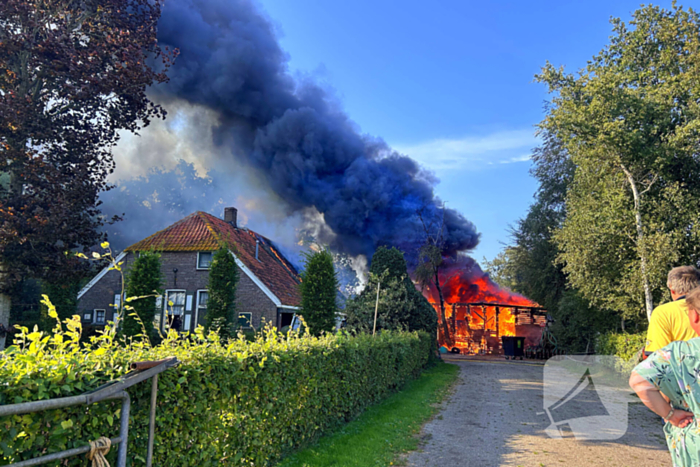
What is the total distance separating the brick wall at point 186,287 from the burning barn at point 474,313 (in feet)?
41.6

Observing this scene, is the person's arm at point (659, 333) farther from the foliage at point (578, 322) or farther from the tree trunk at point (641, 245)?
the foliage at point (578, 322)

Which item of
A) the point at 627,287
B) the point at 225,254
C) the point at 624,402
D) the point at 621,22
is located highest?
the point at 621,22

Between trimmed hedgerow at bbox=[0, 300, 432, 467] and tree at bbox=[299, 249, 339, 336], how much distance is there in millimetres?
Answer: 10005

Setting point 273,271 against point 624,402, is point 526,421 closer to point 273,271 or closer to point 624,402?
point 624,402

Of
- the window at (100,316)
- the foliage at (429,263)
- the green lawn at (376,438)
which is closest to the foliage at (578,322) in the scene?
the foliage at (429,263)

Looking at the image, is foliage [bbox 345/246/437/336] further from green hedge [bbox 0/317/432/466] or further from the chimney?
the chimney

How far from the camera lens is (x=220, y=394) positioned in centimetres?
425

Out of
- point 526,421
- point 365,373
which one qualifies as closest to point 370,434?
point 365,373

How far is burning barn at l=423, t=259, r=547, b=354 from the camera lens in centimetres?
3256

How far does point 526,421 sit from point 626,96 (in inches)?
445

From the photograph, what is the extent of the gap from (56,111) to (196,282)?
40.6ft

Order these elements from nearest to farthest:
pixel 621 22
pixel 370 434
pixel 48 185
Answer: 1. pixel 370 434
2. pixel 48 185
3. pixel 621 22

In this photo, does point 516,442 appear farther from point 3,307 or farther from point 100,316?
point 100,316
